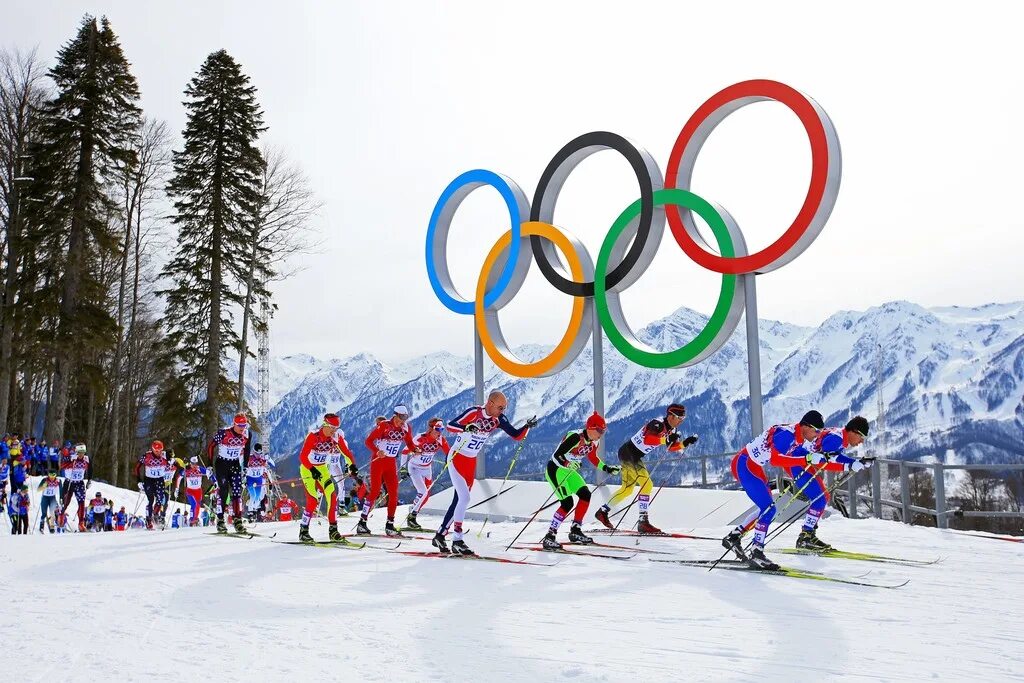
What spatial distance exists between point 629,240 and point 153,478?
1141 cm

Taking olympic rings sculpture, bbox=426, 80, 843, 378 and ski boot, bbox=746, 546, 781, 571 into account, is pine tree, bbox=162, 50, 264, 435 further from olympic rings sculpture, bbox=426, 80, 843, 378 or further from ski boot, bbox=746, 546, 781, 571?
ski boot, bbox=746, 546, 781, 571

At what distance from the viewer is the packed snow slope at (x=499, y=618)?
16.4ft

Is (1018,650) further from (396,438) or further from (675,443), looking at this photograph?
(396,438)

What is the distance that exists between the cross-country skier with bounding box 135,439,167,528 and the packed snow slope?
7.78m

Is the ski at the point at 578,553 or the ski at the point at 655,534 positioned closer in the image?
the ski at the point at 578,553

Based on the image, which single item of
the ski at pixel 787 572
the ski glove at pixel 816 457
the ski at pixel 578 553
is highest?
the ski glove at pixel 816 457

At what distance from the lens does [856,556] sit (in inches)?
381

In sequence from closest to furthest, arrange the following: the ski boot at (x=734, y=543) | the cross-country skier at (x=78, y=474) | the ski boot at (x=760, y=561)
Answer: the ski boot at (x=760, y=561) < the ski boot at (x=734, y=543) < the cross-country skier at (x=78, y=474)

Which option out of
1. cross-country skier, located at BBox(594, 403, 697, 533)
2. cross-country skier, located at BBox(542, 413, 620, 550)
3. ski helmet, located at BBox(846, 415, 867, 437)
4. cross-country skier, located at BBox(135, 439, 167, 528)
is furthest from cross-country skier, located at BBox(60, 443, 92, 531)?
ski helmet, located at BBox(846, 415, 867, 437)

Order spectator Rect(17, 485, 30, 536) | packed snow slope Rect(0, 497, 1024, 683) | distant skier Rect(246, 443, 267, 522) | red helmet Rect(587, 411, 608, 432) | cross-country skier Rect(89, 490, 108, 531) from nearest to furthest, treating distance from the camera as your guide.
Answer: packed snow slope Rect(0, 497, 1024, 683) → red helmet Rect(587, 411, 608, 432) → distant skier Rect(246, 443, 267, 522) → spectator Rect(17, 485, 30, 536) → cross-country skier Rect(89, 490, 108, 531)

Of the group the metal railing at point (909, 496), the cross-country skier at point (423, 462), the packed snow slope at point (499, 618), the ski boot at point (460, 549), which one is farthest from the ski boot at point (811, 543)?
the cross-country skier at point (423, 462)

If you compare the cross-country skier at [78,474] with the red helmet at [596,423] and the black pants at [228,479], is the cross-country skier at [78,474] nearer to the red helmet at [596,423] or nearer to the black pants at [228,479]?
the black pants at [228,479]

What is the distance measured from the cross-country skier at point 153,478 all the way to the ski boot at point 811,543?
13579 mm

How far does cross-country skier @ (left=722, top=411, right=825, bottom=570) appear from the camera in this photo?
29.9ft
